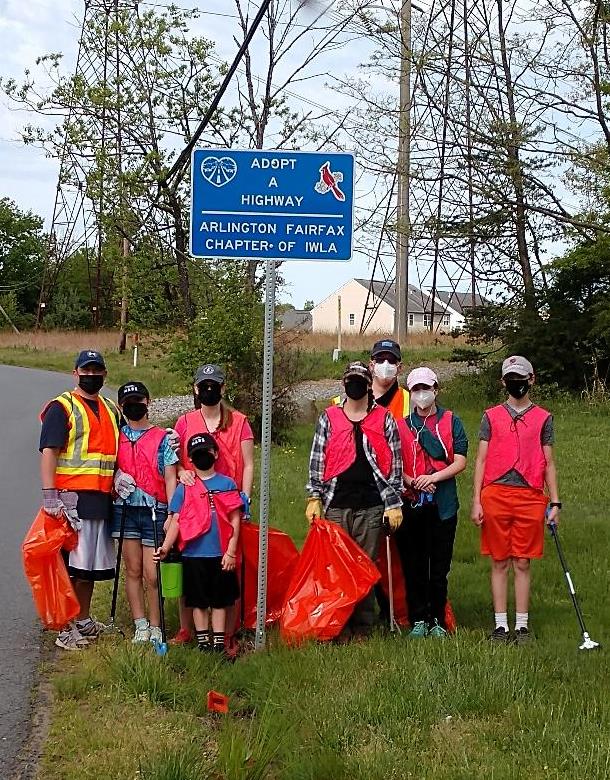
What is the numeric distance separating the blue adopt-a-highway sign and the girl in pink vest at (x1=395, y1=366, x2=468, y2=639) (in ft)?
3.69

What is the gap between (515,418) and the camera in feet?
21.3

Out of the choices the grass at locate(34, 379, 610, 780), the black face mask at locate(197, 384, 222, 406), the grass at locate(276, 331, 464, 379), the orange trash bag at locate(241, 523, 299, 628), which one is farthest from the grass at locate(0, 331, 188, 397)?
the grass at locate(34, 379, 610, 780)

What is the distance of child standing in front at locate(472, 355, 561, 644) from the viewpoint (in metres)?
6.43

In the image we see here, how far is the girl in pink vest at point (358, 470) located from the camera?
6293 mm

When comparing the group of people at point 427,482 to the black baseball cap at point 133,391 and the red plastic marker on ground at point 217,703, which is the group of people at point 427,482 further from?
the red plastic marker on ground at point 217,703

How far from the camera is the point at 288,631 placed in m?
6.20

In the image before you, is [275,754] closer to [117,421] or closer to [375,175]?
[117,421]

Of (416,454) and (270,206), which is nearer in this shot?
(270,206)

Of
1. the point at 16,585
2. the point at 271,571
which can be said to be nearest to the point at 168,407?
the point at 16,585

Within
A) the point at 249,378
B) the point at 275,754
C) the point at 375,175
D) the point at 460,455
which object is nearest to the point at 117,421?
the point at 460,455

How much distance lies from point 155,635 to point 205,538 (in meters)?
0.74

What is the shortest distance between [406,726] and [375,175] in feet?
47.7

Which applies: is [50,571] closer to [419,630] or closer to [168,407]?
[419,630]

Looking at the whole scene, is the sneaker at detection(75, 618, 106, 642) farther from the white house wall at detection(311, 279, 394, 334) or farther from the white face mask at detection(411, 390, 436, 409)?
the white house wall at detection(311, 279, 394, 334)
